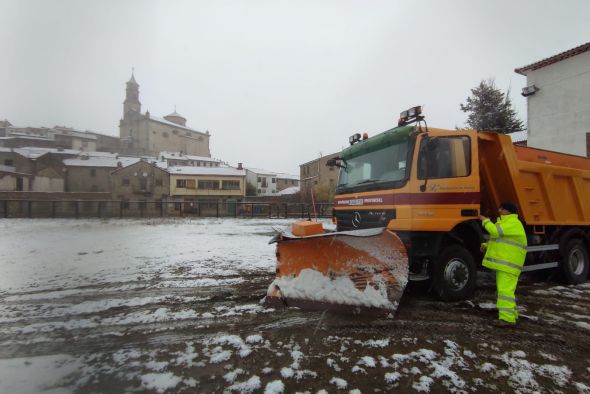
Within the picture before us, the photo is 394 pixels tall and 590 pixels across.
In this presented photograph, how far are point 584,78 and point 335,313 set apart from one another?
20091 millimetres

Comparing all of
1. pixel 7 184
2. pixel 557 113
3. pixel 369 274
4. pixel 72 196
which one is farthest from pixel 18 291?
pixel 7 184

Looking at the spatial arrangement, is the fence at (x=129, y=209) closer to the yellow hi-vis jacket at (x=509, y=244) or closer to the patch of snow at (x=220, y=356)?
the yellow hi-vis jacket at (x=509, y=244)

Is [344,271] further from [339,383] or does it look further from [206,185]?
[206,185]

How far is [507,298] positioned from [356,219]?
2.39 metres

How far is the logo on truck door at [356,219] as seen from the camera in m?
5.15

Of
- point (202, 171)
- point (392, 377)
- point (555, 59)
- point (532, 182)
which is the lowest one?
point (392, 377)

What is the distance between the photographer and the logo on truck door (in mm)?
5149

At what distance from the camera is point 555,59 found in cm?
1670

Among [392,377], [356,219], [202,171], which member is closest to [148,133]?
[202,171]

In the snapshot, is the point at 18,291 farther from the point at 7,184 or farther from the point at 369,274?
the point at 7,184

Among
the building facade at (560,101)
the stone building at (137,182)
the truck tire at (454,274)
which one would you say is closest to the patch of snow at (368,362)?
the truck tire at (454,274)

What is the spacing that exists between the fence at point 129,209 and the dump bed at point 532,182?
17.9 m

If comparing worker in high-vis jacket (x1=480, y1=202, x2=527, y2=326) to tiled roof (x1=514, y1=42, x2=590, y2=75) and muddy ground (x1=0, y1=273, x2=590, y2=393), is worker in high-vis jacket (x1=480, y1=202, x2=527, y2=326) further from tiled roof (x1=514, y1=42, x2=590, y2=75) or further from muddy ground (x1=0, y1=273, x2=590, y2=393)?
tiled roof (x1=514, y1=42, x2=590, y2=75)

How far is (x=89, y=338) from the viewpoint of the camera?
12.1ft
